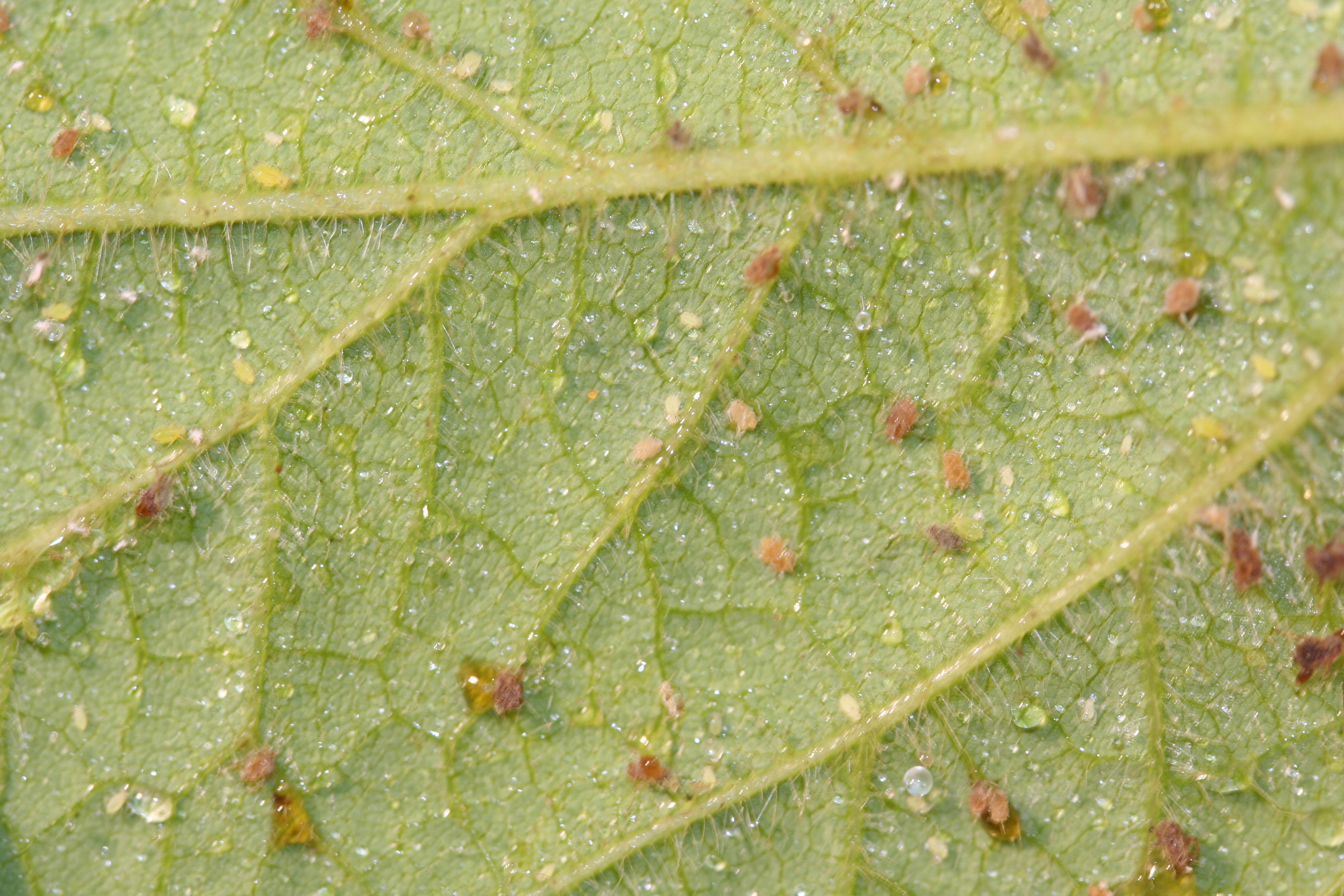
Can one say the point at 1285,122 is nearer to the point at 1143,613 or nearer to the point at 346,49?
the point at 1143,613

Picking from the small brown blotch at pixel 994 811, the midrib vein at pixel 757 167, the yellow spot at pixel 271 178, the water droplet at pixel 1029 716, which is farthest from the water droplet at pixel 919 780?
the yellow spot at pixel 271 178

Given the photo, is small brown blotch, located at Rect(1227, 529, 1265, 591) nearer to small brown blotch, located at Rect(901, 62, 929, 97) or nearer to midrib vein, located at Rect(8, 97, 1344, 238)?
midrib vein, located at Rect(8, 97, 1344, 238)

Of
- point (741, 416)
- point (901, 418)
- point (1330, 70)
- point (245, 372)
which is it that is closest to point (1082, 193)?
point (1330, 70)

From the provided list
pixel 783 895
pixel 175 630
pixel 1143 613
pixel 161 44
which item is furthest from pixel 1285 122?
pixel 175 630

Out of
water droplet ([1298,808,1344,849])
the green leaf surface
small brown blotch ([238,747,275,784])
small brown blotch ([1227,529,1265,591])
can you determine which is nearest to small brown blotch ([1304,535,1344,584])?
the green leaf surface

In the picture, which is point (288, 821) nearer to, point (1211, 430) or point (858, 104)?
point (858, 104)
